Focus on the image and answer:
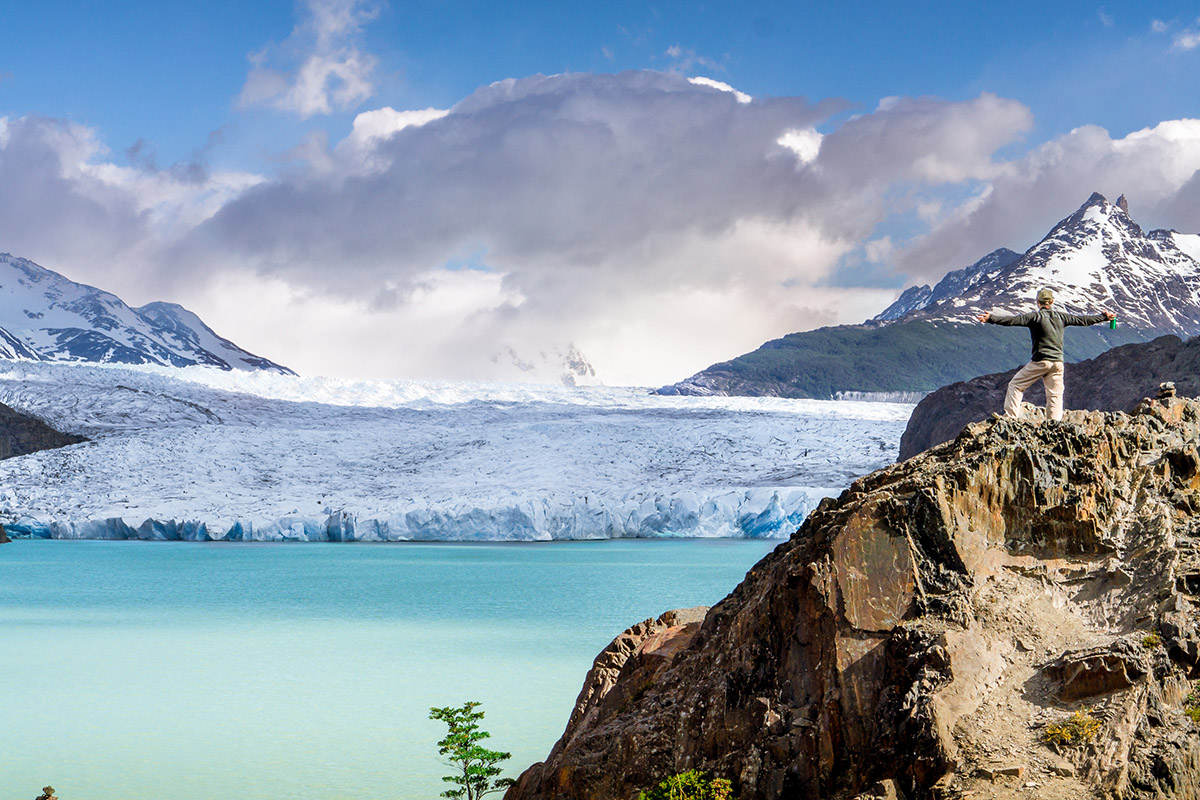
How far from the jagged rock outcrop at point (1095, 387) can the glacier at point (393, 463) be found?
2.25 m

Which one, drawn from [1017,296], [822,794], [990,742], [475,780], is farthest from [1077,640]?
[1017,296]

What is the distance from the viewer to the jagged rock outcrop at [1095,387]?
31727 millimetres

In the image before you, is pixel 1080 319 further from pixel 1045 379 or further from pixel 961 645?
pixel 961 645

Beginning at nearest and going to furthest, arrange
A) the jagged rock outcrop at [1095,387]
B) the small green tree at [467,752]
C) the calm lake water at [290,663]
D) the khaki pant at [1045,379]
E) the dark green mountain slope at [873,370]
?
the khaki pant at [1045,379] < the small green tree at [467,752] < the calm lake water at [290,663] < the jagged rock outcrop at [1095,387] < the dark green mountain slope at [873,370]

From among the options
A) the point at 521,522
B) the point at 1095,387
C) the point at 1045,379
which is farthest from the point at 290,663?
the point at 1095,387

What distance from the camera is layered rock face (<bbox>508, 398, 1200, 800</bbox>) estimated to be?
14.0ft

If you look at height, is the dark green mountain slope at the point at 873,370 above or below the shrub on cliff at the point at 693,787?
above

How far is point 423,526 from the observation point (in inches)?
1287

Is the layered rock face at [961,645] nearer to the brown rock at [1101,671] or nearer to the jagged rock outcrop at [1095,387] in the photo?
the brown rock at [1101,671]

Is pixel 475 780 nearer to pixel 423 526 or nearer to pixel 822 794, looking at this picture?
pixel 822 794

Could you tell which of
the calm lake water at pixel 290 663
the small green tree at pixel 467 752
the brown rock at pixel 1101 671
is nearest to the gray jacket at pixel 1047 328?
the brown rock at pixel 1101 671

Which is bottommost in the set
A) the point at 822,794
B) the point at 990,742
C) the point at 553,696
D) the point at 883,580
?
the point at 553,696

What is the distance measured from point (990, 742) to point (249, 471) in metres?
37.3

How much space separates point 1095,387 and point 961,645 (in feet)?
110
